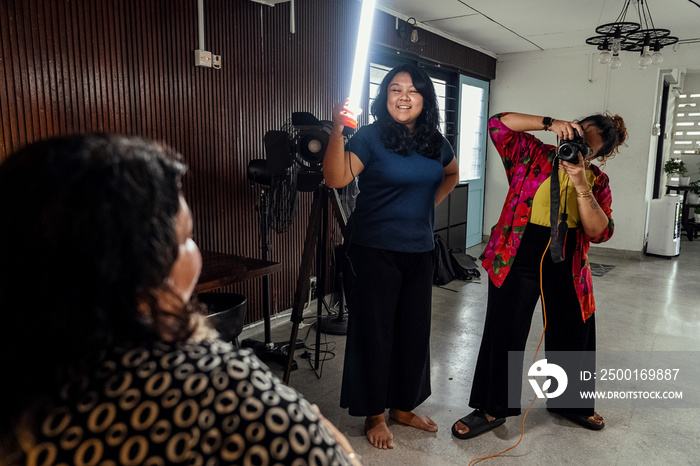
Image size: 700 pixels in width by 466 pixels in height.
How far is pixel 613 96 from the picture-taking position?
5902mm

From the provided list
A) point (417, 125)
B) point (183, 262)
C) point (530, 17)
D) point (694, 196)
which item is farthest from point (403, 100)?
point (694, 196)

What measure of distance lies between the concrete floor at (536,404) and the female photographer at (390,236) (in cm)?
24

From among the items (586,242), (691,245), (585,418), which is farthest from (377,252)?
(691,245)

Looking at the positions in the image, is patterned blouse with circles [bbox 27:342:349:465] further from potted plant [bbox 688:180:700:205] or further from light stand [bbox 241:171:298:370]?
potted plant [bbox 688:180:700:205]

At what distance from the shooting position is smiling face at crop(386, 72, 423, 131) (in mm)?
→ 1945

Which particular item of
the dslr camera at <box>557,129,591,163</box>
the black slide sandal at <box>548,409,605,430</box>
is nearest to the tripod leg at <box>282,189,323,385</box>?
the dslr camera at <box>557,129,591,163</box>

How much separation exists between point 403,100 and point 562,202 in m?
0.75

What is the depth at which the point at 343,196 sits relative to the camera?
118 inches

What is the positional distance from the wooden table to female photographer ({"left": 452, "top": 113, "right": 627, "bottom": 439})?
0.97m

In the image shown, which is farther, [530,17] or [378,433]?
[530,17]

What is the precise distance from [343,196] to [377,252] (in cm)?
108

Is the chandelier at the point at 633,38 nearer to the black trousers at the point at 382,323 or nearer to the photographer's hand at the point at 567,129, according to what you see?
the photographer's hand at the point at 567,129

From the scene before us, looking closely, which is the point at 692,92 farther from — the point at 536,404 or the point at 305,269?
the point at 305,269

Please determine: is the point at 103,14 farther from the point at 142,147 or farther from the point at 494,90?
the point at 494,90
